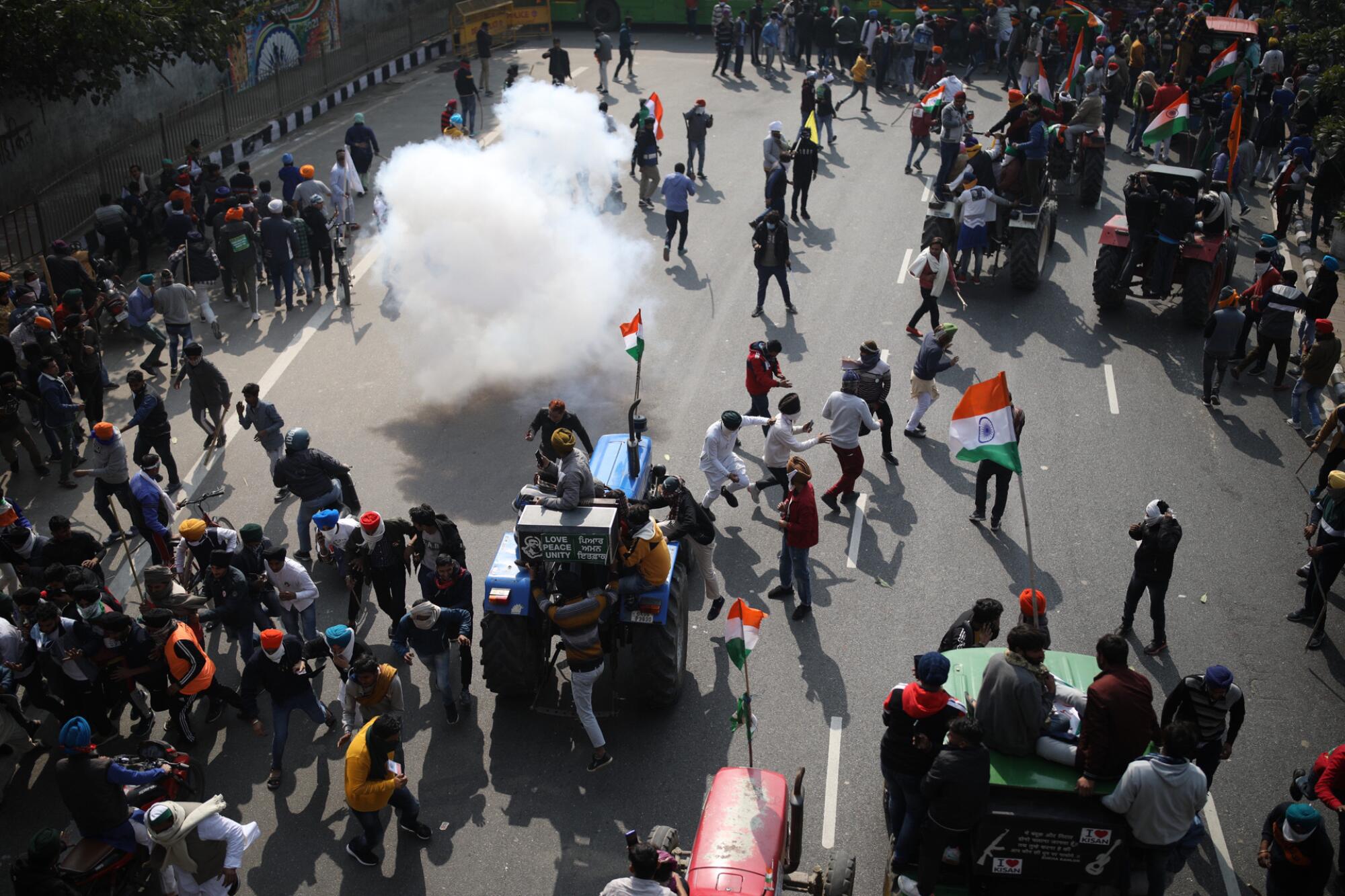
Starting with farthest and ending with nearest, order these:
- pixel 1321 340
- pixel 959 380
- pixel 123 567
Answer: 1. pixel 959 380
2. pixel 1321 340
3. pixel 123 567

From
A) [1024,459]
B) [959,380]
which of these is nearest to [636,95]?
[959,380]

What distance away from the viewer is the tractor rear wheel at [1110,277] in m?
15.7

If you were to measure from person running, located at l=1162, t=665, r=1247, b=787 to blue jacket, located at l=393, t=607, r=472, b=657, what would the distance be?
5173 millimetres

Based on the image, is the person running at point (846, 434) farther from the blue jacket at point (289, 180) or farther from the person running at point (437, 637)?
the blue jacket at point (289, 180)

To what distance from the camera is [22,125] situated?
18.8 m

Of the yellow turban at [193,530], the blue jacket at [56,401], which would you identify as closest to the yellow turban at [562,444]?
the yellow turban at [193,530]

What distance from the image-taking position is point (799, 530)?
31.7 feet

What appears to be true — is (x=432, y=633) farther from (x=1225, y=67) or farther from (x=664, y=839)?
(x=1225, y=67)

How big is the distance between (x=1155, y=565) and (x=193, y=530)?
7.99m

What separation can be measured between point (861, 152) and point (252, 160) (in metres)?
12.2

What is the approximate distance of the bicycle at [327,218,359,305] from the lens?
1628 cm

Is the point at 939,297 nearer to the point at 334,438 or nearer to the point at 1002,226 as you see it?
the point at 1002,226

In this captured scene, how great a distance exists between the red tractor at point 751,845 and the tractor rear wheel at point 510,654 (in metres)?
2.08

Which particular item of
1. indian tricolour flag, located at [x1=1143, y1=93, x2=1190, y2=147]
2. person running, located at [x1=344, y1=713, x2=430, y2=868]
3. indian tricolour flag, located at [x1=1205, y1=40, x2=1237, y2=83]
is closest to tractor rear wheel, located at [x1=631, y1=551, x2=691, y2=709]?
person running, located at [x1=344, y1=713, x2=430, y2=868]
